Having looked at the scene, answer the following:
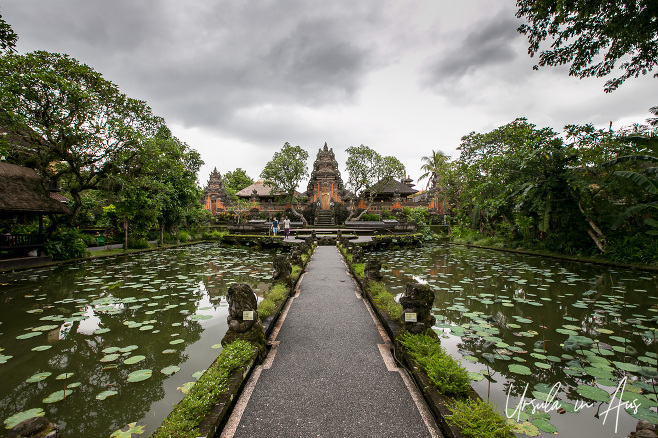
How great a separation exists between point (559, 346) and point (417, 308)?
197cm

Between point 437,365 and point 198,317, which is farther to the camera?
point 198,317

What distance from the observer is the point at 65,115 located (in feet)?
34.0

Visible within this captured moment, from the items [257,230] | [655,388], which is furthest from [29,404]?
[257,230]

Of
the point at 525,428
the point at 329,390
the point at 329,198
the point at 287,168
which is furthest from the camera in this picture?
the point at 329,198

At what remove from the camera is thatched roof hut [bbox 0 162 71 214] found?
9.30 meters

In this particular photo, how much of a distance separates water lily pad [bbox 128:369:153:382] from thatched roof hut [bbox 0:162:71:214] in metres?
10.5

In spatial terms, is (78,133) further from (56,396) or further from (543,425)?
(543,425)

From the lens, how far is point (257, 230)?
20688 millimetres

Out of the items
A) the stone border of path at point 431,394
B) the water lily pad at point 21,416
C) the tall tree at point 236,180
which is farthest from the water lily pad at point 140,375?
the tall tree at point 236,180

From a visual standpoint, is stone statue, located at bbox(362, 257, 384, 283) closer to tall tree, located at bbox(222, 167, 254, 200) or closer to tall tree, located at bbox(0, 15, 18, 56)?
tall tree, located at bbox(0, 15, 18, 56)

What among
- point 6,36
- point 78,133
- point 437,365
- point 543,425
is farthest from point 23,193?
point 543,425

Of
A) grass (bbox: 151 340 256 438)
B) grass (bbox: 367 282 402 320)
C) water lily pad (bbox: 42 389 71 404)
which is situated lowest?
water lily pad (bbox: 42 389 71 404)

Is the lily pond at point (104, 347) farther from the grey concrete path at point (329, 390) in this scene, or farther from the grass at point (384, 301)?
the grass at point (384, 301)

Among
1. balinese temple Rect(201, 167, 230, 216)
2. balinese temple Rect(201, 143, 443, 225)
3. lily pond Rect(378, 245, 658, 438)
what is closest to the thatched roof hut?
lily pond Rect(378, 245, 658, 438)
